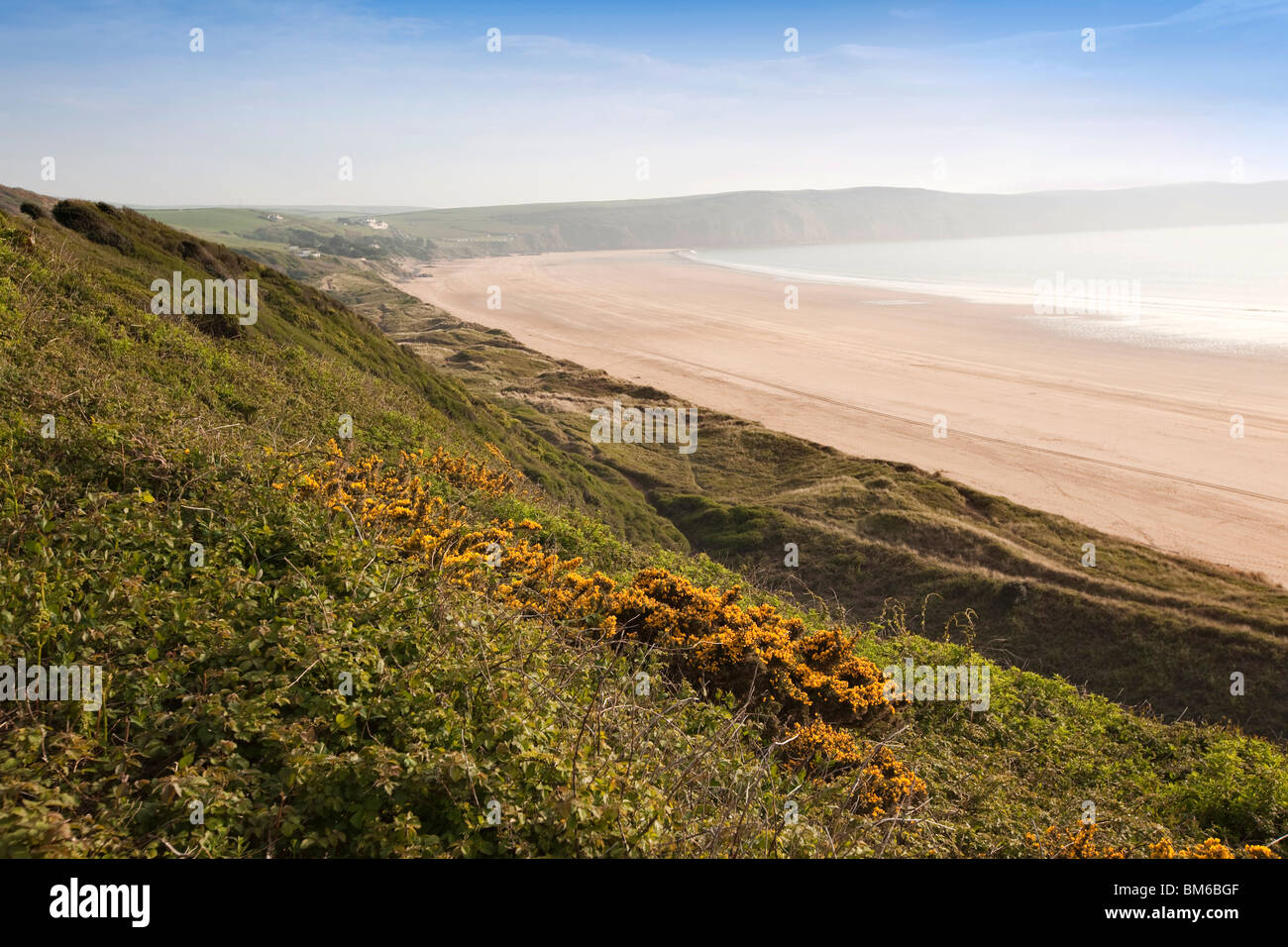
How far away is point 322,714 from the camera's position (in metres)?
4.18

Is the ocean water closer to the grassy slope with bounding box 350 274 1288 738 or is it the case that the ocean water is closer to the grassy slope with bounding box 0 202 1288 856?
the grassy slope with bounding box 350 274 1288 738

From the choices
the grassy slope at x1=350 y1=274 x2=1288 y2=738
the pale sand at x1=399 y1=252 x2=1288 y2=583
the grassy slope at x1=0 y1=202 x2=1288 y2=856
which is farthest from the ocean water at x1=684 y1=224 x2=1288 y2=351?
the grassy slope at x1=0 y1=202 x2=1288 y2=856

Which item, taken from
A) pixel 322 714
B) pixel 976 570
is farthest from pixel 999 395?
pixel 322 714

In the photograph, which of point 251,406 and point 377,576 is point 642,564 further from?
point 377,576

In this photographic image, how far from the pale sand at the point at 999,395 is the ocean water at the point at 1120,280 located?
530cm

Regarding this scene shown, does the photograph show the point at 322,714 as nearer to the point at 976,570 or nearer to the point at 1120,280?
the point at 976,570

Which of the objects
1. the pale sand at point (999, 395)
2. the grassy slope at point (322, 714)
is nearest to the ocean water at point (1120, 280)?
the pale sand at point (999, 395)

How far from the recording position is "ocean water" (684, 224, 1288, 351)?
2185 inches

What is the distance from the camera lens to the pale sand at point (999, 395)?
83.6ft

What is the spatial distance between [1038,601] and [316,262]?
112m

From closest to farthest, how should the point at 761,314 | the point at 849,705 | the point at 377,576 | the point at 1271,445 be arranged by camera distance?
the point at 377,576 → the point at 849,705 → the point at 1271,445 → the point at 761,314

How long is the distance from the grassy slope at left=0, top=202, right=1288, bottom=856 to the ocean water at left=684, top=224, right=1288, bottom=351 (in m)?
50.5
